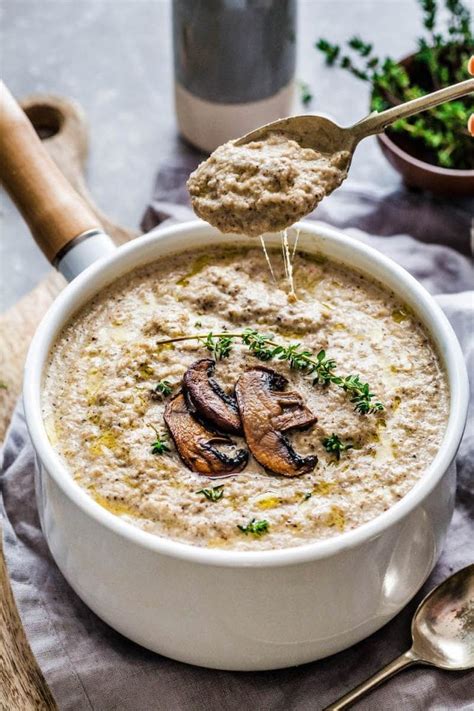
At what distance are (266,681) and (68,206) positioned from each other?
4.74ft

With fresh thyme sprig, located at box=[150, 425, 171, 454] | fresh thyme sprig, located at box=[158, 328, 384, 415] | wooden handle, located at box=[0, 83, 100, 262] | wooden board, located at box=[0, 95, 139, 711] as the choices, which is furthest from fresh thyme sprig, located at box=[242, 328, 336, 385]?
wooden board, located at box=[0, 95, 139, 711]

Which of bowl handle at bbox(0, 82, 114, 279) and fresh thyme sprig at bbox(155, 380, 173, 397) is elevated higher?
bowl handle at bbox(0, 82, 114, 279)

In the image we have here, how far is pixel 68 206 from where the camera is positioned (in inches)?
115

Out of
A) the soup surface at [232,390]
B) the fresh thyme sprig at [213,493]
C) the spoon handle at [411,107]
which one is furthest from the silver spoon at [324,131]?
the fresh thyme sprig at [213,493]

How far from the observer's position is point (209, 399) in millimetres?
2473

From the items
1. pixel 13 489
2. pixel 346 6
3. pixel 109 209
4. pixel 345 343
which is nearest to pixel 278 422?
pixel 345 343

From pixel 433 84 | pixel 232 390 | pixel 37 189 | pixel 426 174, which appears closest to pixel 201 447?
pixel 232 390

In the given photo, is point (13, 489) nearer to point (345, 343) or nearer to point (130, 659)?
point (130, 659)

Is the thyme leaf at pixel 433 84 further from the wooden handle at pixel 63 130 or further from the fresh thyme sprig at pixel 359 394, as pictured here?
the fresh thyme sprig at pixel 359 394

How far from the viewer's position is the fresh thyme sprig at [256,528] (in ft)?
7.41

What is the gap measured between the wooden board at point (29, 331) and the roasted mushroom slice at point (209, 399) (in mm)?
801

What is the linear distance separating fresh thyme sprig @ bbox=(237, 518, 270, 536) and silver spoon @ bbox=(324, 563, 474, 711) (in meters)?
0.50

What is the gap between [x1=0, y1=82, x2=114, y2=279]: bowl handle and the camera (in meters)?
2.90

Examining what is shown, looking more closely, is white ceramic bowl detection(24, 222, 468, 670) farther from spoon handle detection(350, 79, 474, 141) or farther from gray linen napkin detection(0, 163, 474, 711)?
spoon handle detection(350, 79, 474, 141)
